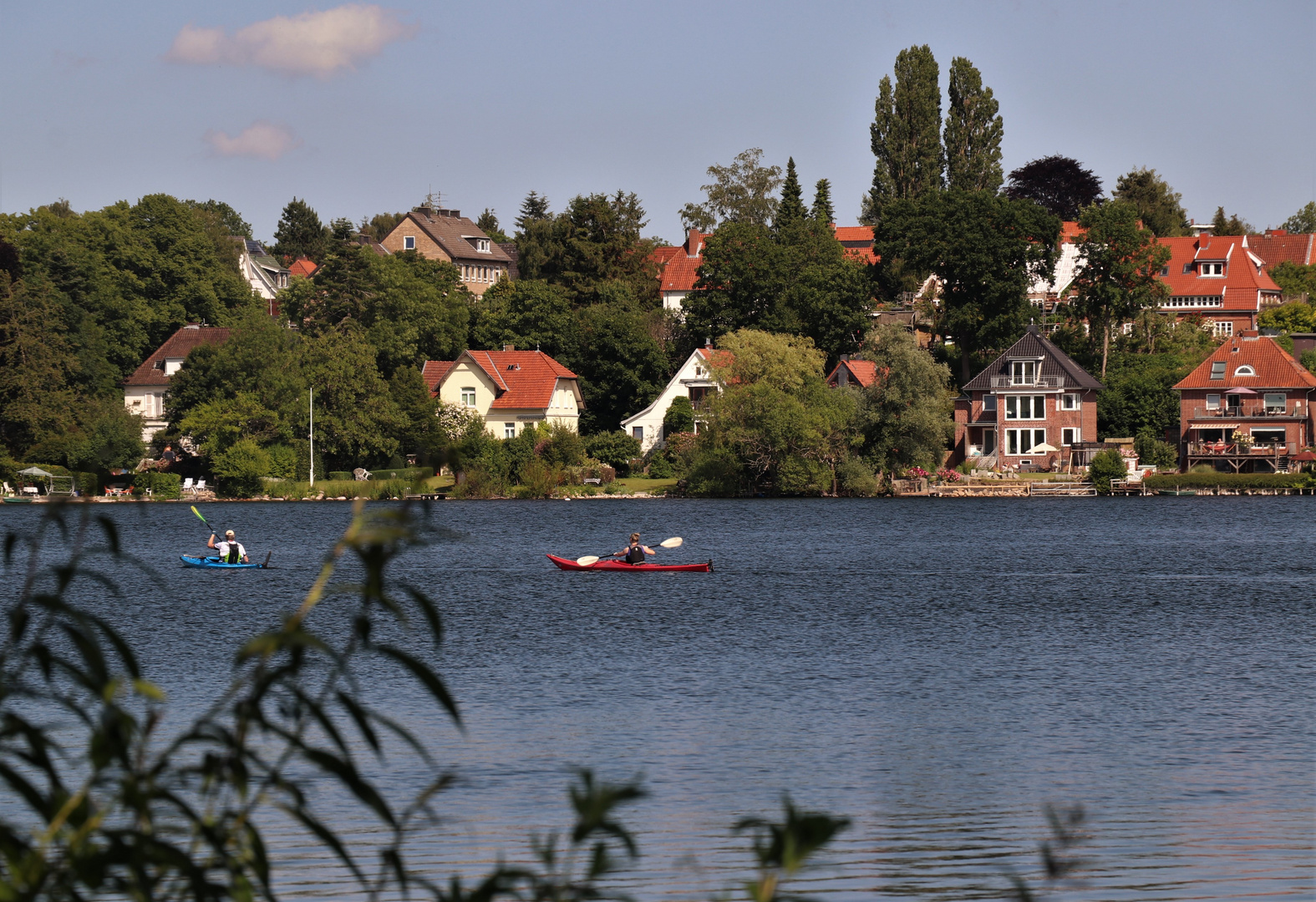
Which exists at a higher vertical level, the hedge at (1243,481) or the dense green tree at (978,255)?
the dense green tree at (978,255)

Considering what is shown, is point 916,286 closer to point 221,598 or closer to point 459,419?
point 459,419

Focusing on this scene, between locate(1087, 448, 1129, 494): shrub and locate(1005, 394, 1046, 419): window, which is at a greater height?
locate(1005, 394, 1046, 419): window

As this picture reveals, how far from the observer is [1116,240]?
89.1 m

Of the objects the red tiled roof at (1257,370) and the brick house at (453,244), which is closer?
the red tiled roof at (1257,370)

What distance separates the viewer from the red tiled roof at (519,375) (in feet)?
299

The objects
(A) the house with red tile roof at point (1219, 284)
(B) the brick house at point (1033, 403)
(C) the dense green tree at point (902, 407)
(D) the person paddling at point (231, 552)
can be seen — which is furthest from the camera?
(A) the house with red tile roof at point (1219, 284)

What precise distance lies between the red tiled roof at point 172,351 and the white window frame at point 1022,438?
50.9m

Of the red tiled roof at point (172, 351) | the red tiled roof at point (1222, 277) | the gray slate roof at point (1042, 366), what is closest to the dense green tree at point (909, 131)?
the red tiled roof at point (1222, 277)

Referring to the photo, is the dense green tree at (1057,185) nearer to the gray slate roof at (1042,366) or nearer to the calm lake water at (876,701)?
the gray slate roof at (1042,366)

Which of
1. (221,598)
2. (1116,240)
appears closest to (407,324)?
(1116,240)

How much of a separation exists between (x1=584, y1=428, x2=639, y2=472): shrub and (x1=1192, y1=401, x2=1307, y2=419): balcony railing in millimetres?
33782

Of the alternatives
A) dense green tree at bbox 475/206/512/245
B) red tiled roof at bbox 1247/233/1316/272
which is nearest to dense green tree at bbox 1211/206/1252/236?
red tiled roof at bbox 1247/233/1316/272

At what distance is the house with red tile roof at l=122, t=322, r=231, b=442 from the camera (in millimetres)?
94438

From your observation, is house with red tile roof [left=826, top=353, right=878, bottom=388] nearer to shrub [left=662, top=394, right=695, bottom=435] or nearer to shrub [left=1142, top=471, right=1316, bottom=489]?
shrub [left=662, top=394, right=695, bottom=435]
